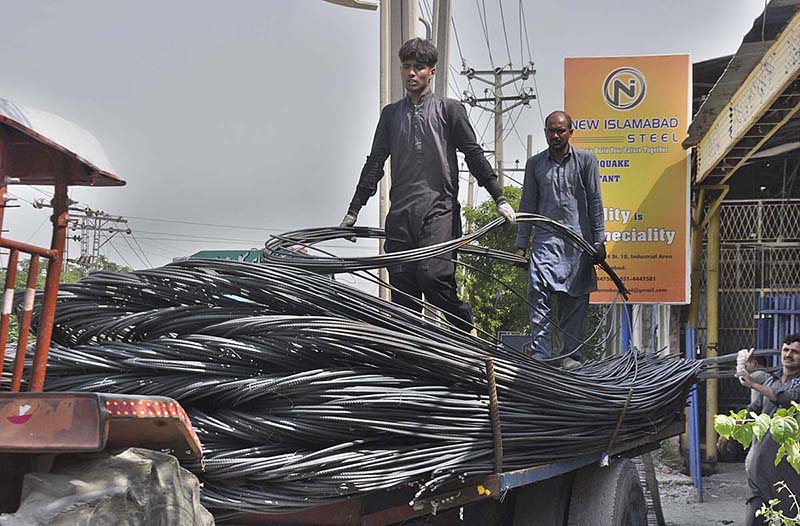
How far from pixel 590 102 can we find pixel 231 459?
688 centimetres

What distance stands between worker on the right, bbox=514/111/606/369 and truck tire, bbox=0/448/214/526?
3.60 m

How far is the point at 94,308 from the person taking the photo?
11.4 feet

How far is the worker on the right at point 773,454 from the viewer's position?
585 centimetres

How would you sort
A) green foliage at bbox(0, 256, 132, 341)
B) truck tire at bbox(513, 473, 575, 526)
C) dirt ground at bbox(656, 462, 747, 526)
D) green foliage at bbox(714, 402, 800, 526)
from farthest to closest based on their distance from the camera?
1. dirt ground at bbox(656, 462, 747, 526)
2. truck tire at bbox(513, 473, 575, 526)
3. green foliage at bbox(714, 402, 800, 526)
4. green foliage at bbox(0, 256, 132, 341)

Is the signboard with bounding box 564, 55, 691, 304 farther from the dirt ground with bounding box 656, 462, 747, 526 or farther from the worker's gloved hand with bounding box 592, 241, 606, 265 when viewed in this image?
the worker's gloved hand with bounding box 592, 241, 606, 265

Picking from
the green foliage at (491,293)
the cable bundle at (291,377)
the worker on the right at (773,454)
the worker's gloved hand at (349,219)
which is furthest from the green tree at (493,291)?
the cable bundle at (291,377)

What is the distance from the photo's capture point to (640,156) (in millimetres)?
9078

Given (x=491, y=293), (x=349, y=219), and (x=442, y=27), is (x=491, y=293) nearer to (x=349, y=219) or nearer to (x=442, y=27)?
(x=442, y=27)

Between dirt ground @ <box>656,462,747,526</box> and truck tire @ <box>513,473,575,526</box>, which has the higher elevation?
truck tire @ <box>513,473,575,526</box>

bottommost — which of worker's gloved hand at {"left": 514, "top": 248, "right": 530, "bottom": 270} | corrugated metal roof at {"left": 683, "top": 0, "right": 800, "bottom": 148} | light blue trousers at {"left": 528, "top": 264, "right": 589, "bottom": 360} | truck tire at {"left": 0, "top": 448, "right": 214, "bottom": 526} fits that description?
truck tire at {"left": 0, "top": 448, "right": 214, "bottom": 526}

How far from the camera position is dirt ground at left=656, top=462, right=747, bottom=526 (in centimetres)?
767

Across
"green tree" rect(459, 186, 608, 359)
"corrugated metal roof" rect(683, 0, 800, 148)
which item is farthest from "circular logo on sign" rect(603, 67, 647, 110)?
"green tree" rect(459, 186, 608, 359)

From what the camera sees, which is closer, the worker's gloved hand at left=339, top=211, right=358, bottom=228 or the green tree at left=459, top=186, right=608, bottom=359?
the worker's gloved hand at left=339, top=211, right=358, bottom=228

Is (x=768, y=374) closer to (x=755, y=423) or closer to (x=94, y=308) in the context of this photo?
(x=755, y=423)
